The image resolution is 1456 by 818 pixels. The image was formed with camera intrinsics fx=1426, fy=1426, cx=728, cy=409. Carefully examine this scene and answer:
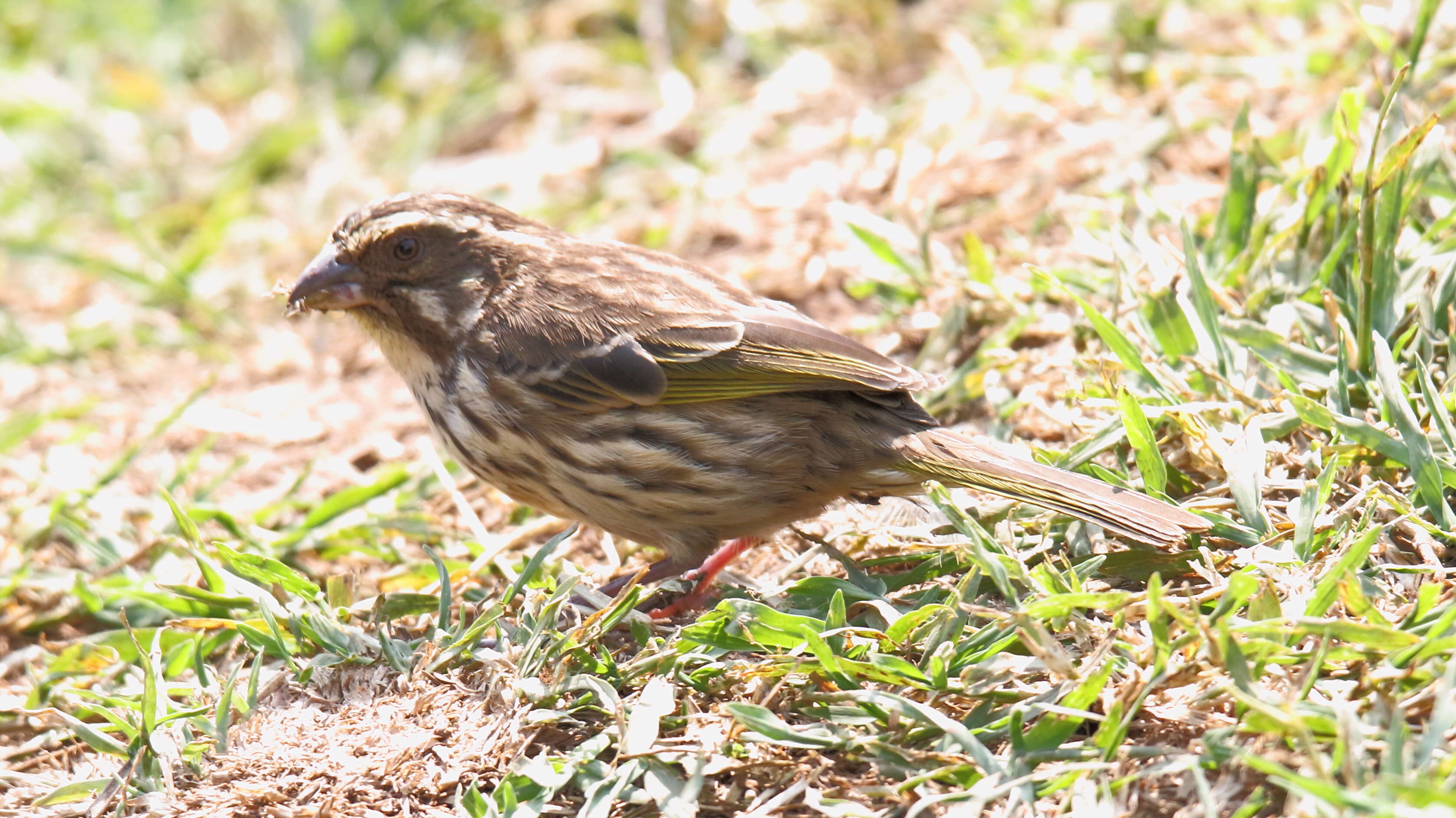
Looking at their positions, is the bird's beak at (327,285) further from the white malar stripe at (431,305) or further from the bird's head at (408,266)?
the white malar stripe at (431,305)

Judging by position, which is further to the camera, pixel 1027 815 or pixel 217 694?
pixel 217 694

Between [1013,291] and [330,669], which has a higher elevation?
[1013,291]

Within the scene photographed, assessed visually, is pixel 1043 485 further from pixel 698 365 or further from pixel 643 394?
pixel 643 394

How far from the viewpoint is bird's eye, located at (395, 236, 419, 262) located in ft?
14.2

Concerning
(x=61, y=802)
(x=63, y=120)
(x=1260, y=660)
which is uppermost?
(x=63, y=120)

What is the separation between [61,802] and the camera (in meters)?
3.50

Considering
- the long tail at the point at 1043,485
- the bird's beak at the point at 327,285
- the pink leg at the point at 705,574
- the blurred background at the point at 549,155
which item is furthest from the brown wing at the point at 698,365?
the blurred background at the point at 549,155

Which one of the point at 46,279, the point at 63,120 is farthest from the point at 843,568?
the point at 63,120

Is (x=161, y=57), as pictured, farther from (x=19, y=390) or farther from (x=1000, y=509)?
(x=1000, y=509)

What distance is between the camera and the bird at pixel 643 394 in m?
3.91

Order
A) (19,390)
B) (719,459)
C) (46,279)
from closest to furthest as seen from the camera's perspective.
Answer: (719,459) < (19,390) < (46,279)

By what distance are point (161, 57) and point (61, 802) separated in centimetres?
600

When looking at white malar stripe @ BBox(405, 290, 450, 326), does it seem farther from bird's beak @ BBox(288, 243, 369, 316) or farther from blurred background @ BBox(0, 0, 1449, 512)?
blurred background @ BBox(0, 0, 1449, 512)

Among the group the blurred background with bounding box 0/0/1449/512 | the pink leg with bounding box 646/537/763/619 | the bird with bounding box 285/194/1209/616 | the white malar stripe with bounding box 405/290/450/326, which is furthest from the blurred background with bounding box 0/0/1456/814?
the white malar stripe with bounding box 405/290/450/326
